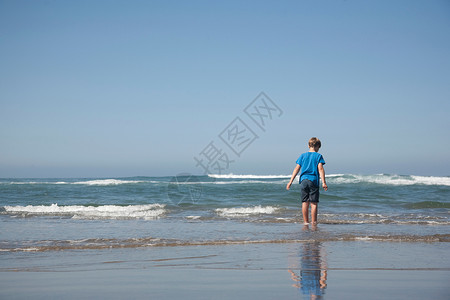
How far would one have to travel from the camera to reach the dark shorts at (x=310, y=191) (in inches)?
298

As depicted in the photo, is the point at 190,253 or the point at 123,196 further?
the point at 123,196

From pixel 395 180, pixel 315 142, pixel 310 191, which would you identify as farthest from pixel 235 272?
pixel 395 180

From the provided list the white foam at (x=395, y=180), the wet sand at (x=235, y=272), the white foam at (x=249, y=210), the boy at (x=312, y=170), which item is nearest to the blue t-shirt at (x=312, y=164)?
the boy at (x=312, y=170)

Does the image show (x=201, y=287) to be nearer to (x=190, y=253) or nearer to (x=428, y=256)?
(x=190, y=253)

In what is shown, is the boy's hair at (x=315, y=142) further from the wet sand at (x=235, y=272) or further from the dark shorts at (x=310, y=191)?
the wet sand at (x=235, y=272)

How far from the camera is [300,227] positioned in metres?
7.54

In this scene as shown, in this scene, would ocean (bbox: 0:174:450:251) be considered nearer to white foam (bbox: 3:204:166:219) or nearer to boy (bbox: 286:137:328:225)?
white foam (bbox: 3:204:166:219)

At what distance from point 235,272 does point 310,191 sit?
13.4 feet

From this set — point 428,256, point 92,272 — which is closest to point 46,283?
point 92,272

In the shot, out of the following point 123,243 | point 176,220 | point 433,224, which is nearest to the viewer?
point 123,243

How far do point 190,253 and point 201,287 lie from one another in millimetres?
Answer: 1794

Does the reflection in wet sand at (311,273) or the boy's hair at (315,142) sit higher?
the boy's hair at (315,142)

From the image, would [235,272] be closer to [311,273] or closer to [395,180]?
[311,273]

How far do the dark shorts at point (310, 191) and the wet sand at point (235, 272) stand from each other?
79.4 inches
